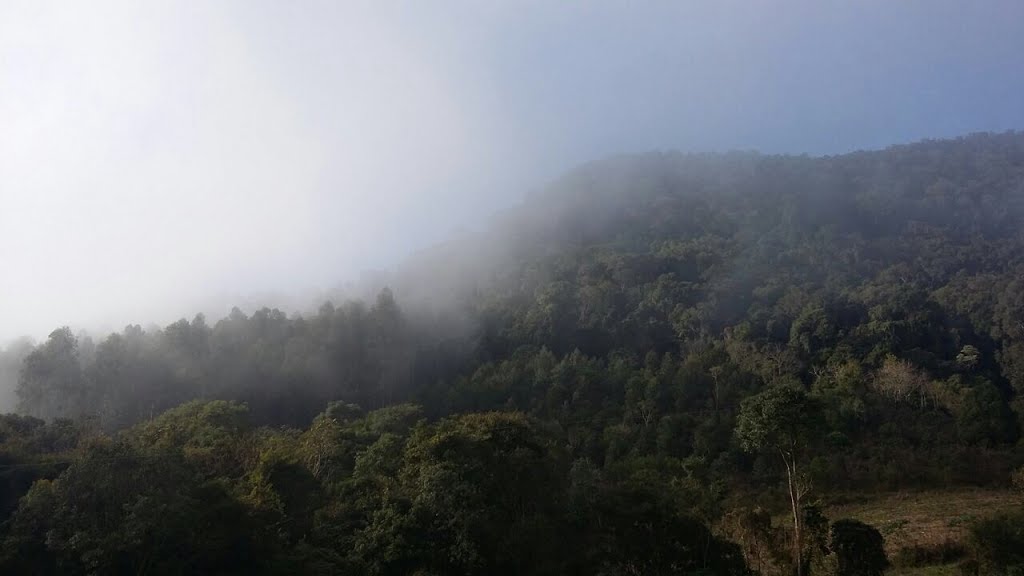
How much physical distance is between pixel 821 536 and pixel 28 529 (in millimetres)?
23511

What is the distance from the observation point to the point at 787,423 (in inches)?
787

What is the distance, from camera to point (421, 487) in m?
19.5

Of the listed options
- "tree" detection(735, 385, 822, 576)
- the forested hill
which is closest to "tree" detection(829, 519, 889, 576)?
"tree" detection(735, 385, 822, 576)

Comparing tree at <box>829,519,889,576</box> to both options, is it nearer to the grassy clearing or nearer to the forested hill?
the forested hill

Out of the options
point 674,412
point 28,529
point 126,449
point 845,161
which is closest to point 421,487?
point 126,449

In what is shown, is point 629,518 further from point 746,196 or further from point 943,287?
point 746,196

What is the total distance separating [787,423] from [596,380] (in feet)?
148

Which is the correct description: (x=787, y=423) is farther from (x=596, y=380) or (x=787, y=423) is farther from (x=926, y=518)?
(x=596, y=380)

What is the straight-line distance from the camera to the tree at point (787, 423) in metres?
19.9

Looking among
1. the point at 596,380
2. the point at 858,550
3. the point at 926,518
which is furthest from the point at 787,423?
the point at 596,380

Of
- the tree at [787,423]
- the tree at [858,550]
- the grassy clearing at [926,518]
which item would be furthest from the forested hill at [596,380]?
the grassy clearing at [926,518]

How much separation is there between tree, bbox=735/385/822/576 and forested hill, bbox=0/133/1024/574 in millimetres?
130

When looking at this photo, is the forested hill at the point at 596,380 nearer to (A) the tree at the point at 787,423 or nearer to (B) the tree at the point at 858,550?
(A) the tree at the point at 787,423

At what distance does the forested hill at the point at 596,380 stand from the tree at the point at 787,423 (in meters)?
0.13
